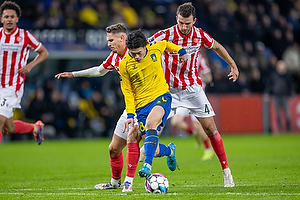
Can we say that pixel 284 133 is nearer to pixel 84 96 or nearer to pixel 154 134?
pixel 84 96

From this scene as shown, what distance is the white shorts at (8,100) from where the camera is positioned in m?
8.09

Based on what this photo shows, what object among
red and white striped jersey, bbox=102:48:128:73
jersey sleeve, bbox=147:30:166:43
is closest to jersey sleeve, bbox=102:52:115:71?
red and white striped jersey, bbox=102:48:128:73

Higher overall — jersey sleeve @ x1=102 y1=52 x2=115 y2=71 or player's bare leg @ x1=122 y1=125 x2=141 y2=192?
jersey sleeve @ x1=102 y1=52 x2=115 y2=71

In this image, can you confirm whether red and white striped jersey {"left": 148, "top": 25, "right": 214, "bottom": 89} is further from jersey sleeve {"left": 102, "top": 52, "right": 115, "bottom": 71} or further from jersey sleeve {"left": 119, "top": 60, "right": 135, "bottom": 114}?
jersey sleeve {"left": 119, "top": 60, "right": 135, "bottom": 114}

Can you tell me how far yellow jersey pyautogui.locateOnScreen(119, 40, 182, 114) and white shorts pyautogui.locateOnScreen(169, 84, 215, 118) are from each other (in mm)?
901

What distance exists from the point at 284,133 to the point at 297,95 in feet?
5.13

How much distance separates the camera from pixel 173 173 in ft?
27.9

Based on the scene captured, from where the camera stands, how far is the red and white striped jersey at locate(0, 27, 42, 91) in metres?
8.28

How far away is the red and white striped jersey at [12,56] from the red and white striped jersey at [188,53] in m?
2.40

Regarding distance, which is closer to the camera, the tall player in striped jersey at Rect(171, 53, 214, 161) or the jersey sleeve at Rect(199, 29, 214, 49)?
the jersey sleeve at Rect(199, 29, 214, 49)

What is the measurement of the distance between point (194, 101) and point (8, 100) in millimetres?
2956

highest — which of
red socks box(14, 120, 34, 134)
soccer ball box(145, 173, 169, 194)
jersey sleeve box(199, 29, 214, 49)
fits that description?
jersey sleeve box(199, 29, 214, 49)

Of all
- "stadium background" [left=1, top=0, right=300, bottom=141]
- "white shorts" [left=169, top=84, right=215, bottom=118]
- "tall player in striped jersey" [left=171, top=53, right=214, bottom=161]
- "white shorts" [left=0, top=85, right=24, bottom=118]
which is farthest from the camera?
"stadium background" [left=1, top=0, right=300, bottom=141]

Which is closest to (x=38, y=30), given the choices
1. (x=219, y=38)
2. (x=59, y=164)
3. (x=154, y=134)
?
(x=219, y=38)
